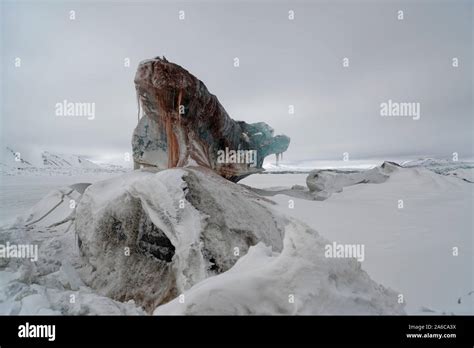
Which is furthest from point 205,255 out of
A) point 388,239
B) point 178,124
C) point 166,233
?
point 178,124

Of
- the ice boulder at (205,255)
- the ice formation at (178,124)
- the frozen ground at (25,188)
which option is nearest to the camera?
the ice boulder at (205,255)

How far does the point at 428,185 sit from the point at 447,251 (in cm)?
131

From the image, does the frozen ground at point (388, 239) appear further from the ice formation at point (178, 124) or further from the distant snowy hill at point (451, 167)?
the ice formation at point (178, 124)

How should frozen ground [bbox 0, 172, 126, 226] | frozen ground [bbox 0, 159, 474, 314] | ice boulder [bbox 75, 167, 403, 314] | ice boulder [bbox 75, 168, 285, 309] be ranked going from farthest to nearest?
1. frozen ground [bbox 0, 172, 126, 226]
2. ice boulder [bbox 75, 168, 285, 309]
3. frozen ground [bbox 0, 159, 474, 314]
4. ice boulder [bbox 75, 167, 403, 314]

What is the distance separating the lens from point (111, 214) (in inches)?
124

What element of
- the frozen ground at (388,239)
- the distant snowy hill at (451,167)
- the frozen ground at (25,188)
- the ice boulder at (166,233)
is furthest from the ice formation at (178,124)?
the distant snowy hill at (451,167)

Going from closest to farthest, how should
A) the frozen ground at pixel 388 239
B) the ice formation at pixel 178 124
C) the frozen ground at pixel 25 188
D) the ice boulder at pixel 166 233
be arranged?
the frozen ground at pixel 388 239 → the ice boulder at pixel 166 233 → the frozen ground at pixel 25 188 → the ice formation at pixel 178 124

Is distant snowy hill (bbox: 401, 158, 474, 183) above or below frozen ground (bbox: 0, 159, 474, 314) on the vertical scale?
above

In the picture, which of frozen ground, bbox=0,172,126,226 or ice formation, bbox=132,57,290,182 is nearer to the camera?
frozen ground, bbox=0,172,126,226

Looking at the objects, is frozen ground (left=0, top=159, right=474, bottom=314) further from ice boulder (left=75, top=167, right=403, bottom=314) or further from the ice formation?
the ice formation

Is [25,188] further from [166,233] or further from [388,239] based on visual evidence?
[388,239]

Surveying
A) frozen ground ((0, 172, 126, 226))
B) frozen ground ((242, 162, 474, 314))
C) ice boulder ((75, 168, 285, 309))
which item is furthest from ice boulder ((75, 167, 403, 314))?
frozen ground ((0, 172, 126, 226))

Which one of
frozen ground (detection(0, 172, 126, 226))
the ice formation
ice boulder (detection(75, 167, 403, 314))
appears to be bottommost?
ice boulder (detection(75, 167, 403, 314))
